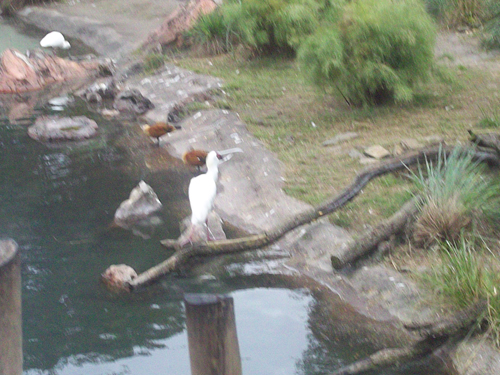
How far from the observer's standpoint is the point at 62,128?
32.7 ft

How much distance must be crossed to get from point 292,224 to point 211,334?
122 inches

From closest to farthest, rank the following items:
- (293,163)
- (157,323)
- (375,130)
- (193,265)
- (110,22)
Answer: (157,323)
(193,265)
(293,163)
(375,130)
(110,22)

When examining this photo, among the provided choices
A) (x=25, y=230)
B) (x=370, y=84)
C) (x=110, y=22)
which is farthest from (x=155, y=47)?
(x=25, y=230)

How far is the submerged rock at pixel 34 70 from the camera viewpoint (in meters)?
12.8

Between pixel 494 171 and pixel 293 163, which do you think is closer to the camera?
pixel 494 171

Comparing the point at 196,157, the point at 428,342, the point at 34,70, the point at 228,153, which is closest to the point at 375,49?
the point at 228,153

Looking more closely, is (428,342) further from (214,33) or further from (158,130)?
(214,33)

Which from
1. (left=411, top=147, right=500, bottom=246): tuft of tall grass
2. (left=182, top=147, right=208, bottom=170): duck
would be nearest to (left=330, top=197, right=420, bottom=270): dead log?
(left=411, top=147, right=500, bottom=246): tuft of tall grass

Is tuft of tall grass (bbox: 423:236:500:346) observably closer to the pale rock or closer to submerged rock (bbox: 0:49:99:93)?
the pale rock

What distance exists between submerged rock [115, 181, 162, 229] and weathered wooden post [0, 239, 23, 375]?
12.8 feet

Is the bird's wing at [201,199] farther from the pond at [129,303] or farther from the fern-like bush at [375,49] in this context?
the fern-like bush at [375,49]

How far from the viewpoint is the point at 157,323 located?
525 cm

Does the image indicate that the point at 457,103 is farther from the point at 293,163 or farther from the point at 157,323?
the point at 157,323

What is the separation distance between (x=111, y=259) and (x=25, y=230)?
1.23m
